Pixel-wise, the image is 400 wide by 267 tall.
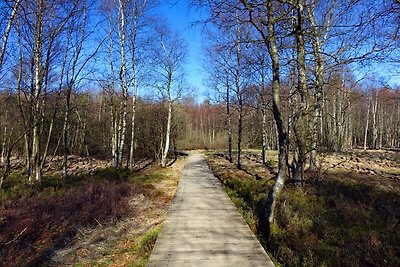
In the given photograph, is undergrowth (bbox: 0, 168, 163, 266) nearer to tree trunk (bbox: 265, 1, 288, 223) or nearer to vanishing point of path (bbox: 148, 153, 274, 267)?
vanishing point of path (bbox: 148, 153, 274, 267)

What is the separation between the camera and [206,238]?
6180 mm

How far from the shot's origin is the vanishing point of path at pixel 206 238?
5.12 m

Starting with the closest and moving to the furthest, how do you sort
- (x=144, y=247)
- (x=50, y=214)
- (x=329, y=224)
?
1. (x=144, y=247)
2. (x=329, y=224)
3. (x=50, y=214)

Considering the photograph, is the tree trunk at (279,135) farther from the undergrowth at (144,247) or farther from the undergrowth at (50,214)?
the undergrowth at (50,214)

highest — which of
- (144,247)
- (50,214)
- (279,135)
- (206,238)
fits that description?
(279,135)

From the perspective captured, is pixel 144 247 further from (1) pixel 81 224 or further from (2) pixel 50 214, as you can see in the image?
(2) pixel 50 214

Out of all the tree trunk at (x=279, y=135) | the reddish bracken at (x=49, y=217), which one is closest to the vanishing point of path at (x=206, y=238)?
the tree trunk at (x=279, y=135)

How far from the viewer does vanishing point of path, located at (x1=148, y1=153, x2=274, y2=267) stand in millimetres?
5121

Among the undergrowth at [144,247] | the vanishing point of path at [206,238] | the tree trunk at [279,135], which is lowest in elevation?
the undergrowth at [144,247]

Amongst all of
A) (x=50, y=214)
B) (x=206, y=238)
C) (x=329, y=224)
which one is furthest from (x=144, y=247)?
(x=329, y=224)

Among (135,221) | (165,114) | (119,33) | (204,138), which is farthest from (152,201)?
(204,138)

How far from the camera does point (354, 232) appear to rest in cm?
650

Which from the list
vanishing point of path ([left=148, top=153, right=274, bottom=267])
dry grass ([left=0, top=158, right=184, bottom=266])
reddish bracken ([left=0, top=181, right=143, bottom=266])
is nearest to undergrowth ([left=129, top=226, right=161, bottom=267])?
dry grass ([left=0, top=158, right=184, bottom=266])

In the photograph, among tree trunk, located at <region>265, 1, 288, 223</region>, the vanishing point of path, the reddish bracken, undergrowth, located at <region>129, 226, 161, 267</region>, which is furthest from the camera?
tree trunk, located at <region>265, 1, 288, 223</region>
